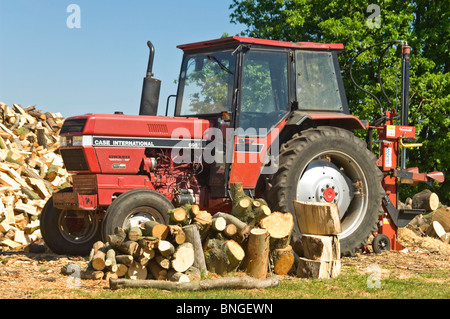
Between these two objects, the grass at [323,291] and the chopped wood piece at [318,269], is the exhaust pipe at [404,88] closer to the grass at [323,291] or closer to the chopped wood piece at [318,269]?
the grass at [323,291]

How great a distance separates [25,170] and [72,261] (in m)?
Result: 5.01

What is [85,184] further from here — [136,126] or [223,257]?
[223,257]

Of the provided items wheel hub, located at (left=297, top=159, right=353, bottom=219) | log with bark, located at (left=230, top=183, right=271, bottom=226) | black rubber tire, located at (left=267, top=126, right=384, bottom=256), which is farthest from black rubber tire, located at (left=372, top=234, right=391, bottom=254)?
log with bark, located at (left=230, top=183, right=271, bottom=226)

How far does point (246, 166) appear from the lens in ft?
28.2

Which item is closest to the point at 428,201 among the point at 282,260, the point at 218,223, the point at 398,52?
the point at 282,260

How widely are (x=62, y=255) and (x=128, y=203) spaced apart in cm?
Answer: 154

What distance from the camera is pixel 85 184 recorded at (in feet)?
28.1

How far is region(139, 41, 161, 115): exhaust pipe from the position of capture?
351 inches

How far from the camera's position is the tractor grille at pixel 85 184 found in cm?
845

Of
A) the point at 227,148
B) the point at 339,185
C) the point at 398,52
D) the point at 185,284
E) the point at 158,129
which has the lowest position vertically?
the point at 185,284

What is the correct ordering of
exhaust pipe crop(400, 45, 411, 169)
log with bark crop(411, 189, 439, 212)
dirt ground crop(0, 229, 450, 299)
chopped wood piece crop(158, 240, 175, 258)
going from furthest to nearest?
log with bark crop(411, 189, 439, 212), exhaust pipe crop(400, 45, 411, 169), chopped wood piece crop(158, 240, 175, 258), dirt ground crop(0, 229, 450, 299)

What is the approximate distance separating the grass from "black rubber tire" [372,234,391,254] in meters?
2.03

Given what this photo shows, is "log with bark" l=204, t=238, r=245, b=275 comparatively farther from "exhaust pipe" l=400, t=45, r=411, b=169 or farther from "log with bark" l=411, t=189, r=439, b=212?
"log with bark" l=411, t=189, r=439, b=212

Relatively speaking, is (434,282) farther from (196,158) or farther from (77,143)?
(77,143)
